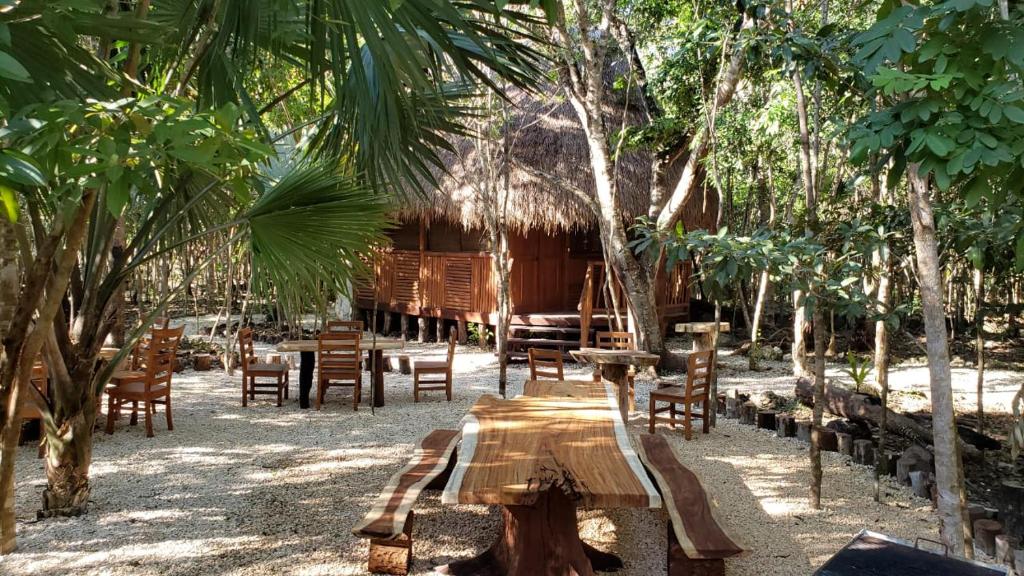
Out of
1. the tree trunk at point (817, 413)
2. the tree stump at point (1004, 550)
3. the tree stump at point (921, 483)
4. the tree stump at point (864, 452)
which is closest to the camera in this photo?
the tree stump at point (1004, 550)

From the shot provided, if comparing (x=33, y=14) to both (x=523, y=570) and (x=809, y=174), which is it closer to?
(x=523, y=570)

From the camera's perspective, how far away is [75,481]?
4.03 m

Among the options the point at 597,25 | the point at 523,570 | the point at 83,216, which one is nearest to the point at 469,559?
the point at 523,570

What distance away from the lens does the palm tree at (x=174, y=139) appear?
1.67 m

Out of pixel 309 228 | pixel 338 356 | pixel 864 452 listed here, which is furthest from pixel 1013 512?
pixel 338 356

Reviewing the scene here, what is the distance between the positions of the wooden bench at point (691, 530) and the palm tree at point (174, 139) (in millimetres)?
2015

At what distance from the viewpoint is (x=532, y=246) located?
484 inches

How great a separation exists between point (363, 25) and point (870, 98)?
2159mm

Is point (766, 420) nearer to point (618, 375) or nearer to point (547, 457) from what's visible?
point (618, 375)

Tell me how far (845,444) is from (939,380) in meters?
2.94

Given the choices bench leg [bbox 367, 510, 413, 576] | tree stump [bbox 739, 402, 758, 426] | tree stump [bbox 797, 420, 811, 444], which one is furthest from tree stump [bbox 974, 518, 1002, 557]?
tree stump [bbox 739, 402, 758, 426]

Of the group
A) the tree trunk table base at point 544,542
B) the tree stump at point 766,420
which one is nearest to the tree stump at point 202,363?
the tree stump at point 766,420

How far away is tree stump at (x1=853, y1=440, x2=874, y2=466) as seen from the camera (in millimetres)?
5312

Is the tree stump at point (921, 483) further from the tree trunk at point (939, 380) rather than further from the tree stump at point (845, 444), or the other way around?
the tree trunk at point (939, 380)
